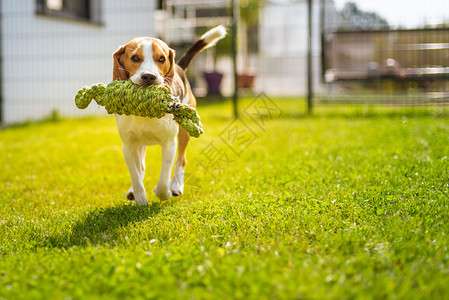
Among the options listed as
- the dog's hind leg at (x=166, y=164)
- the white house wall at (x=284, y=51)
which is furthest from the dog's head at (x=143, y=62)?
the white house wall at (x=284, y=51)

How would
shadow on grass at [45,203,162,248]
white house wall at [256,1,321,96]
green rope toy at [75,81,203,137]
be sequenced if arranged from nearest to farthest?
shadow on grass at [45,203,162,248] < green rope toy at [75,81,203,137] < white house wall at [256,1,321,96]

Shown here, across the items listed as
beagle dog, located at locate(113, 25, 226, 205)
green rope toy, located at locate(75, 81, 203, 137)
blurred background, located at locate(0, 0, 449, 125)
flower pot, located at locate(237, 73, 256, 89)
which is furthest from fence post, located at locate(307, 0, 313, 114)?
Result: green rope toy, located at locate(75, 81, 203, 137)

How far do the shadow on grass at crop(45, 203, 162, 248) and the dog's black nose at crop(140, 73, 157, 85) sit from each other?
896mm

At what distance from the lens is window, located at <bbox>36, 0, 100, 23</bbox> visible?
9.49m

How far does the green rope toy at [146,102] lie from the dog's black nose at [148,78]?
0.16 feet

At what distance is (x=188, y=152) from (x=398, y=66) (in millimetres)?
6557

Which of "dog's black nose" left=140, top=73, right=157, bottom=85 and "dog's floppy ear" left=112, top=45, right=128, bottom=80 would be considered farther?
"dog's floppy ear" left=112, top=45, right=128, bottom=80

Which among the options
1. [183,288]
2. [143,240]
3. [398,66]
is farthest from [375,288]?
[398,66]

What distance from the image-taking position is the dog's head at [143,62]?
313 centimetres

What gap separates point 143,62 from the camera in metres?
3.20

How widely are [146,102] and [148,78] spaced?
19 cm

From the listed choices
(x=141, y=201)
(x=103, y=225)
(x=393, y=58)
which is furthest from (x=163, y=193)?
(x=393, y=58)

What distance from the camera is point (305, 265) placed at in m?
2.29

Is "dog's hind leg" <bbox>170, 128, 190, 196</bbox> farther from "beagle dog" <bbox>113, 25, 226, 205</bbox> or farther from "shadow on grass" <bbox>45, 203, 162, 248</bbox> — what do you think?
"shadow on grass" <bbox>45, 203, 162, 248</bbox>
